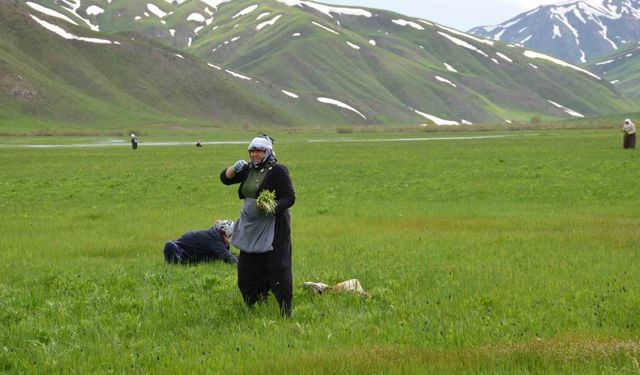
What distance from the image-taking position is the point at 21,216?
77.6 feet

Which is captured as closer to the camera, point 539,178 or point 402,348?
point 402,348

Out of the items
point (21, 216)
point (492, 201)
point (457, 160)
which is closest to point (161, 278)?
point (21, 216)

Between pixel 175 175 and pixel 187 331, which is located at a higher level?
pixel 187 331

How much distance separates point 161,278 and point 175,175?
28.7 metres

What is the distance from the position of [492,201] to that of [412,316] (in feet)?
58.3

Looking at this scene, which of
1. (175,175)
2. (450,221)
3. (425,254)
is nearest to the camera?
(425,254)

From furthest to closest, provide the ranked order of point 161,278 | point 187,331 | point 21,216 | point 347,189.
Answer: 1. point 347,189
2. point 21,216
3. point 161,278
4. point 187,331

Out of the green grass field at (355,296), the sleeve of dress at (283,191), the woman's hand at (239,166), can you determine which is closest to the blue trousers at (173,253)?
the green grass field at (355,296)

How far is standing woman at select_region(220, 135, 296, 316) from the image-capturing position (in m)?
9.56

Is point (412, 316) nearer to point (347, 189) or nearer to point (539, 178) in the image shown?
point (347, 189)

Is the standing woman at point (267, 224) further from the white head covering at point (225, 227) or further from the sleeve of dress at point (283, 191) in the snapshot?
the white head covering at point (225, 227)

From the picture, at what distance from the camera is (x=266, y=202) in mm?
9312

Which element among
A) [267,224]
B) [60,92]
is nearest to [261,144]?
[267,224]

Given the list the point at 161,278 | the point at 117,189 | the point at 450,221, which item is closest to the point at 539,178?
the point at 450,221
